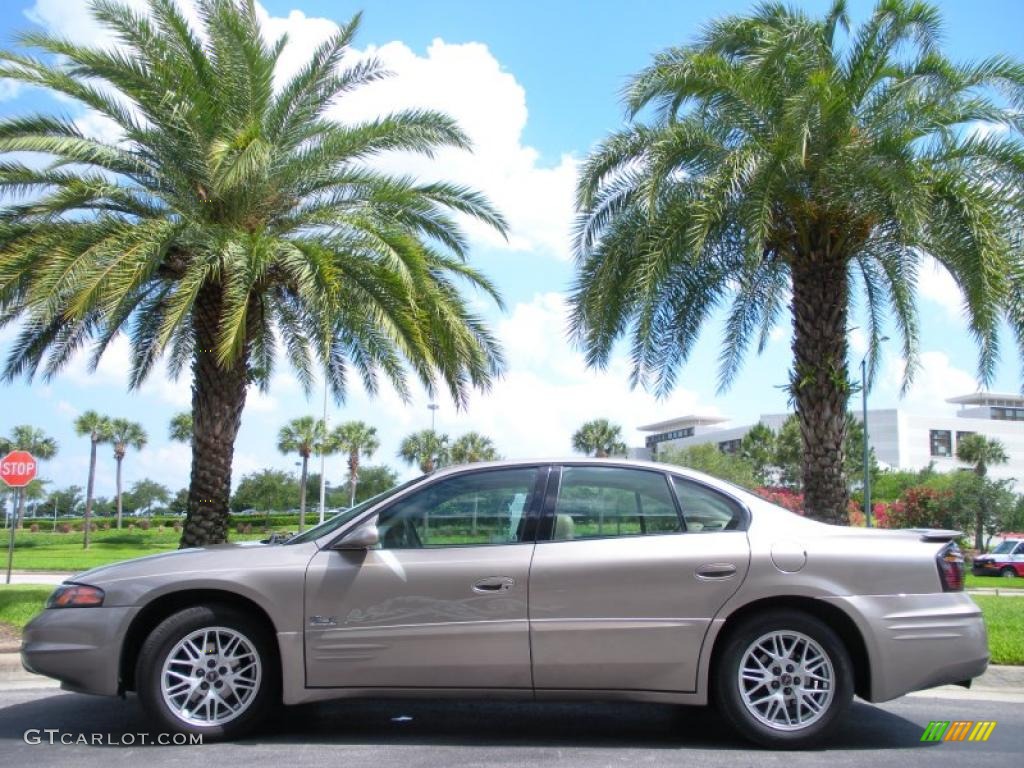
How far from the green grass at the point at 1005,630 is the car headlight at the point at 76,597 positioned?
19.4 feet

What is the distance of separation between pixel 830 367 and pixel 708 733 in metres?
7.28

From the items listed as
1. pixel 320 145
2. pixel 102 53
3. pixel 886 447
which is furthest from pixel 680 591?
pixel 886 447

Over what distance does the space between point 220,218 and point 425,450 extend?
53561mm

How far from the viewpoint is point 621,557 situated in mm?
5164

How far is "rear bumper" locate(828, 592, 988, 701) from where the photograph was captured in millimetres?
5031

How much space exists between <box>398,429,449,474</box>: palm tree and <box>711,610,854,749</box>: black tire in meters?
57.4

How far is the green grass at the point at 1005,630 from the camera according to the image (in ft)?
25.6

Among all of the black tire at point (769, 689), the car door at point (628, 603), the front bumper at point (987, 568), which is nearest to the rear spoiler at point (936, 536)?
the black tire at point (769, 689)

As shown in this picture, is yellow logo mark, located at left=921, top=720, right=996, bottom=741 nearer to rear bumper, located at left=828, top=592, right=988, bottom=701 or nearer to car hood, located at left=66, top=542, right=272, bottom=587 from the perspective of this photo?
rear bumper, located at left=828, top=592, right=988, bottom=701

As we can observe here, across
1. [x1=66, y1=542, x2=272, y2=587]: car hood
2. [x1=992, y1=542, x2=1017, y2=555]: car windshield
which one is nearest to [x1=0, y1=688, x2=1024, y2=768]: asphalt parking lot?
[x1=66, y1=542, x2=272, y2=587]: car hood

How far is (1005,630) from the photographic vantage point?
9.17 meters

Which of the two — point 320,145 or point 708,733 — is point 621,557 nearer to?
point 708,733

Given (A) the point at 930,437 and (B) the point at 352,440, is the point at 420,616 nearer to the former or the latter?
(B) the point at 352,440

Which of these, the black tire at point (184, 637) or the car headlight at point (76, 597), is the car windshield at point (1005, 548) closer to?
the black tire at point (184, 637)
